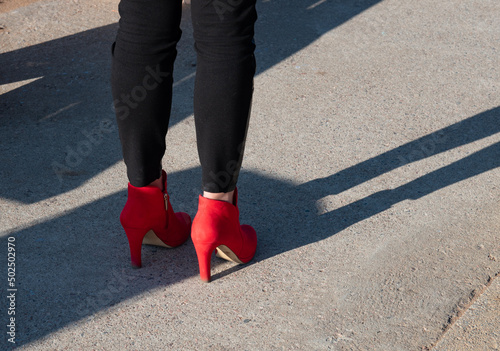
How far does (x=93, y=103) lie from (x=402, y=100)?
1.75m

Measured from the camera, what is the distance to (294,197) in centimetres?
253

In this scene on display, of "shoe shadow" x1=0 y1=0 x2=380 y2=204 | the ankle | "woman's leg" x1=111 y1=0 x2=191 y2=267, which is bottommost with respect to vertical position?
"shoe shadow" x1=0 y1=0 x2=380 y2=204

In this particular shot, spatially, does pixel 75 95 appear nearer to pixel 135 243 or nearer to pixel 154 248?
pixel 154 248

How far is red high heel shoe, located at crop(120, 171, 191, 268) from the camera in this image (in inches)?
77.4

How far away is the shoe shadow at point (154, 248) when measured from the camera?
1974 mm

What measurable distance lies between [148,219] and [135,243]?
0.11m

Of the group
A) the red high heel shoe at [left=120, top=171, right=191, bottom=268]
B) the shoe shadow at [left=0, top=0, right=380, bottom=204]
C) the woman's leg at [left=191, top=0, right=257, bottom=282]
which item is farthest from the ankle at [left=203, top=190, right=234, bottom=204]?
the shoe shadow at [left=0, top=0, right=380, bottom=204]

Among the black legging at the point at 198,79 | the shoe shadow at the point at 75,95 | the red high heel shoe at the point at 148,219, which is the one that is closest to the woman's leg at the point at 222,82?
the black legging at the point at 198,79

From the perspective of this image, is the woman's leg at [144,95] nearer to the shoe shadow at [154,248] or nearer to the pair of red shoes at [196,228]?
the pair of red shoes at [196,228]

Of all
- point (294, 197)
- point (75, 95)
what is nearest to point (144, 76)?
point (294, 197)

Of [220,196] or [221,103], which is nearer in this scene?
[221,103]

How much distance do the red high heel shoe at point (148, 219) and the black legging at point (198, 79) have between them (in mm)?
85

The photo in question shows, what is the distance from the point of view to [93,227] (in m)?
2.34

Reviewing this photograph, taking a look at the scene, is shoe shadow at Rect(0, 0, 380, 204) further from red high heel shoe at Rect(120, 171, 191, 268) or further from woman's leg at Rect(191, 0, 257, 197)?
woman's leg at Rect(191, 0, 257, 197)
